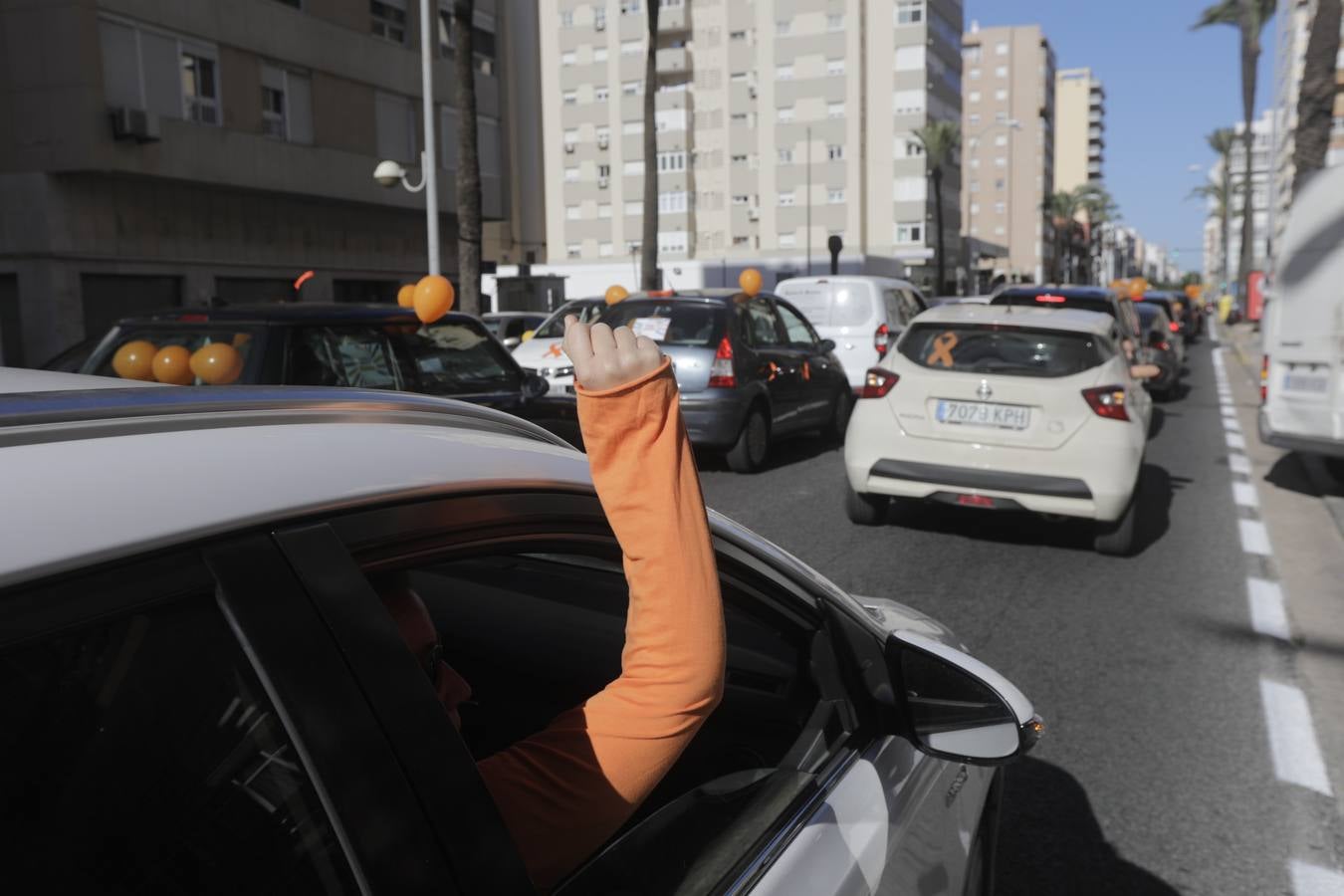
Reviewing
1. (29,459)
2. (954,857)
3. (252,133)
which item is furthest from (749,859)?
(252,133)

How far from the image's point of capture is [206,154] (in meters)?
25.1

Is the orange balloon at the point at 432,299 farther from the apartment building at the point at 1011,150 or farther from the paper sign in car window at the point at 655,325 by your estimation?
the apartment building at the point at 1011,150

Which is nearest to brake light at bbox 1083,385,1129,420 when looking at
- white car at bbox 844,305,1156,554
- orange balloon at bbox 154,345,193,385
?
white car at bbox 844,305,1156,554

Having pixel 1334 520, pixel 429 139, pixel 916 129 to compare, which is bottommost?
pixel 1334 520

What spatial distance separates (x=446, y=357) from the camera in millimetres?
7254

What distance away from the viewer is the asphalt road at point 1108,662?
3.41 metres

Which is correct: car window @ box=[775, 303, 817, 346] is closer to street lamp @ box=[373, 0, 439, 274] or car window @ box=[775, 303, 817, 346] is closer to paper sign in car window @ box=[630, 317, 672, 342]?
paper sign in car window @ box=[630, 317, 672, 342]

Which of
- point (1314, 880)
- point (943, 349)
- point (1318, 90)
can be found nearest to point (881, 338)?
point (943, 349)

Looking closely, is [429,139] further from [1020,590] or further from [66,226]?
[1020,590]

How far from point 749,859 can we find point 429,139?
21806 mm

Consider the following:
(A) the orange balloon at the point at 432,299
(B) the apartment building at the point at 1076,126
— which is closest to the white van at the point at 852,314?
(A) the orange balloon at the point at 432,299

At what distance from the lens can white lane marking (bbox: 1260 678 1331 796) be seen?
397cm

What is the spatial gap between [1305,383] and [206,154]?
22.8 meters

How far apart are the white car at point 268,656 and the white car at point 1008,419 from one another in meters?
5.70
